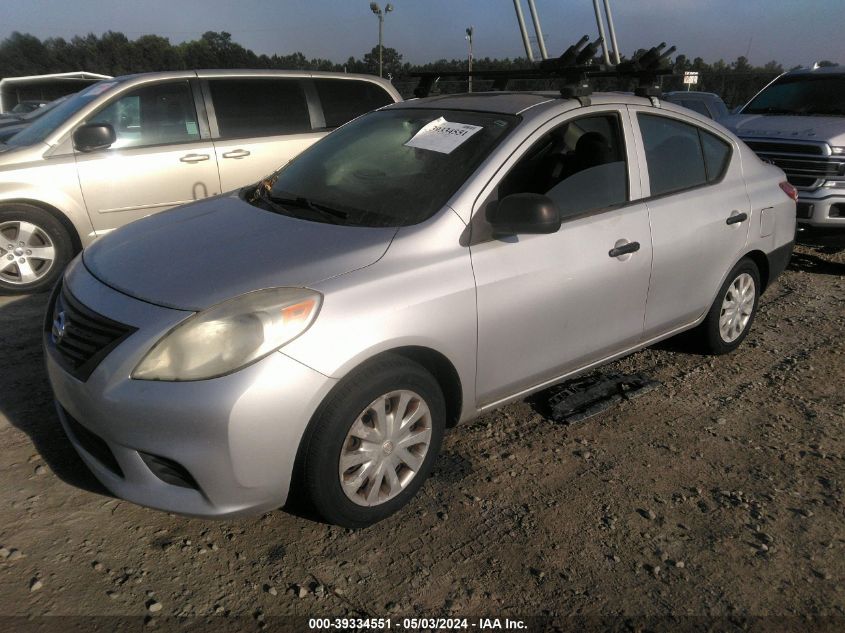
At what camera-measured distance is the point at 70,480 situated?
3018 millimetres

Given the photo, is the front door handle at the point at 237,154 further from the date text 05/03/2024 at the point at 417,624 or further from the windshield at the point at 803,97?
the windshield at the point at 803,97

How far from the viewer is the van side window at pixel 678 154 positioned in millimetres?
3768

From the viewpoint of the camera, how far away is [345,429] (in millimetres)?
2525

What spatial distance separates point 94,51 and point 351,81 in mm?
58308

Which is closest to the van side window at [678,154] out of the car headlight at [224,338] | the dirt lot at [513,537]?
the dirt lot at [513,537]

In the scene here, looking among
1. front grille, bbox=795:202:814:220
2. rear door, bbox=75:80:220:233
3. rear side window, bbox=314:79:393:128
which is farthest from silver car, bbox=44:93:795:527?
front grille, bbox=795:202:814:220

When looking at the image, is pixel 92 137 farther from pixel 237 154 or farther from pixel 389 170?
pixel 389 170

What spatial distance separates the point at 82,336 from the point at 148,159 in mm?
3486

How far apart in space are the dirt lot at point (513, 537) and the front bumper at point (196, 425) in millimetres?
304

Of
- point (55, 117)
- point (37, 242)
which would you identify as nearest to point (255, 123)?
point (55, 117)

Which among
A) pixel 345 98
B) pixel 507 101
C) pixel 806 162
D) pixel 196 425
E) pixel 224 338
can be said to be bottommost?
pixel 806 162

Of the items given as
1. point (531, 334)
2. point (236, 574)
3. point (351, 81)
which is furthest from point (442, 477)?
point (351, 81)

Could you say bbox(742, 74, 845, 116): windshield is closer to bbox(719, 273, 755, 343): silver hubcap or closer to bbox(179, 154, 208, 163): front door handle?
bbox(719, 273, 755, 343): silver hubcap

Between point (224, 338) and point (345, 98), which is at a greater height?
point (345, 98)
